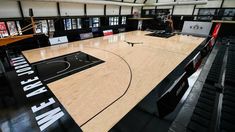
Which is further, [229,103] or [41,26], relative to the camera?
[41,26]

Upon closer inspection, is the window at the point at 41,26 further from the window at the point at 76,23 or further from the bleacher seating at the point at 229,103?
the bleacher seating at the point at 229,103

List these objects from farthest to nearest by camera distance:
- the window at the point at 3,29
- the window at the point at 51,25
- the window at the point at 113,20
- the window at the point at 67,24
A: 1. the window at the point at 113,20
2. the window at the point at 67,24
3. the window at the point at 51,25
4. the window at the point at 3,29

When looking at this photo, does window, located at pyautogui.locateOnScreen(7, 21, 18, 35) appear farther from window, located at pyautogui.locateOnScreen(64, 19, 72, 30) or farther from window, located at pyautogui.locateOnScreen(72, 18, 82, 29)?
window, located at pyautogui.locateOnScreen(72, 18, 82, 29)

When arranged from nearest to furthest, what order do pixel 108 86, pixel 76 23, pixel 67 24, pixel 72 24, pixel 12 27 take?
pixel 108 86 < pixel 12 27 < pixel 67 24 < pixel 72 24 < pixel 76 23

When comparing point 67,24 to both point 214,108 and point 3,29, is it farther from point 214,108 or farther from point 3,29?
point 214,108

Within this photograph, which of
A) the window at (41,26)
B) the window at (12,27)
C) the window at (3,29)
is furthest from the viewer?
the window at (41,26)

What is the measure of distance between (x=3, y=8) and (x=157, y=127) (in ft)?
23.6

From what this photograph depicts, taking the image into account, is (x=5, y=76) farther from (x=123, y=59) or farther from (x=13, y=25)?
(x=13, y=25)

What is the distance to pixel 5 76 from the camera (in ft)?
10.3

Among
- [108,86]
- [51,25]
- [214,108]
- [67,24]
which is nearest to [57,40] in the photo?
[51,25]

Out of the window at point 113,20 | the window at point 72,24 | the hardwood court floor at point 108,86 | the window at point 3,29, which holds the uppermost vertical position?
the window at point 113,20


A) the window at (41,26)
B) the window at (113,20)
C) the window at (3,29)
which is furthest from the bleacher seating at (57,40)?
the window at (113,20)

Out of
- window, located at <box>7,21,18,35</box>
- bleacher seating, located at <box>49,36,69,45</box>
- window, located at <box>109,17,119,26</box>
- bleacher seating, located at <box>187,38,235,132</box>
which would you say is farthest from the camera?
window, located at <box>109,17,119,26</box>

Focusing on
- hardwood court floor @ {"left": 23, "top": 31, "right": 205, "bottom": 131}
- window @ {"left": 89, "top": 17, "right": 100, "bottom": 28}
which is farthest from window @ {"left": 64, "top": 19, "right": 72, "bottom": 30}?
hardwood court floor @ {"left": 23, "top": 31, "right": 205, "bottom": 131}
